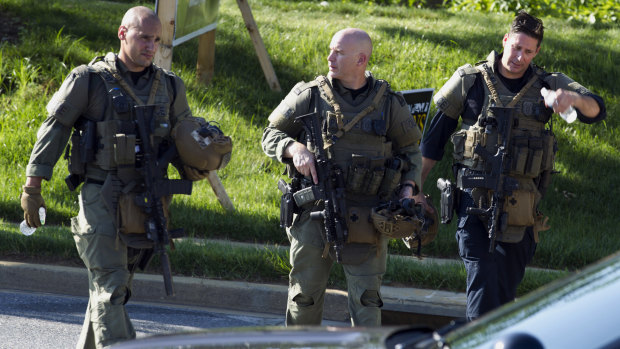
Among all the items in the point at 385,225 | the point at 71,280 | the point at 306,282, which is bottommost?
the point at 71,280

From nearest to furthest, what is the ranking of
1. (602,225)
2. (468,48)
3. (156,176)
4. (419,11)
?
1. (156,176)
2. (602,225)
3. (468,48)
4. (419,11)

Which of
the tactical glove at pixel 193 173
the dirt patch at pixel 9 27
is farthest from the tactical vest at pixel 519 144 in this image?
the dirt patch at pixel 9 27

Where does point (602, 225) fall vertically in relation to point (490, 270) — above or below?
below

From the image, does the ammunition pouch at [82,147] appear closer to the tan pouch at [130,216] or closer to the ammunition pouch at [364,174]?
the tan pouch at [130,216]

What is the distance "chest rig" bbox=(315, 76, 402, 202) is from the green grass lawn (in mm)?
2033

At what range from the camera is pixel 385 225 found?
485cm

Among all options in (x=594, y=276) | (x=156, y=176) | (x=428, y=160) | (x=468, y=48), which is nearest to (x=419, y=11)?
(x=468, y=48)

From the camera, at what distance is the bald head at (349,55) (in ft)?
16.4

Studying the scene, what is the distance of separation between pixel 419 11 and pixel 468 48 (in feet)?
8.88

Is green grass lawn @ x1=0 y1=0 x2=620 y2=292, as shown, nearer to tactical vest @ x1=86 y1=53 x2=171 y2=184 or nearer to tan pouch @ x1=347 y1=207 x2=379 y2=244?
tan pouch @ x1=347 y1=207 x2=379 y2=244

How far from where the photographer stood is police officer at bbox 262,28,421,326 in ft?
16.3

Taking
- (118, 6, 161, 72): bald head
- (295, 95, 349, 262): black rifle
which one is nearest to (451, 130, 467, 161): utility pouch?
(295, 95, 349, 262): black rifle

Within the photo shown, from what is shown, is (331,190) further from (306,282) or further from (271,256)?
(271,256)

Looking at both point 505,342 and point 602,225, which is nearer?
point 505,342
